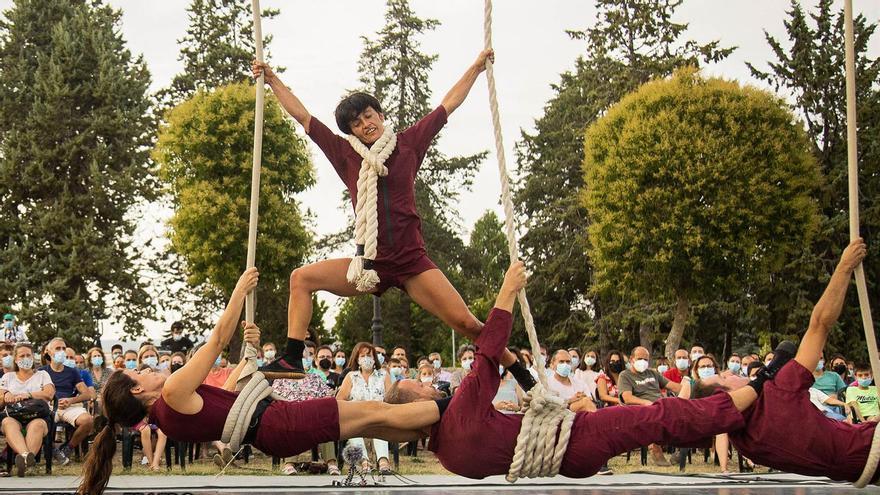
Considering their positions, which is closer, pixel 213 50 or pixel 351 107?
pixel 351 107

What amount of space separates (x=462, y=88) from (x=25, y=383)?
22.5 ft

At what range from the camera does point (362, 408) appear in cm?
537

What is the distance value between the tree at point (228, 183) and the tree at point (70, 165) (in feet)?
8.03

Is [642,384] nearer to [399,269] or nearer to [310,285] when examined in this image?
[399,269]

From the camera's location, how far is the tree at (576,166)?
3475 cm

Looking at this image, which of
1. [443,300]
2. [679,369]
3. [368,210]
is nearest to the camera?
[443,300]

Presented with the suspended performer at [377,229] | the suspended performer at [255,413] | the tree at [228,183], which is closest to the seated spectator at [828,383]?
the suspended performer at [377,229]

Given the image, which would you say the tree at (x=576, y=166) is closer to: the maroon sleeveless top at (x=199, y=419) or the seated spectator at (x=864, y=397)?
the seated spectator at (x=864, y=397)

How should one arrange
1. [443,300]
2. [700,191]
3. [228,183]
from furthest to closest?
[228,183] → [700,191] → [443,300]

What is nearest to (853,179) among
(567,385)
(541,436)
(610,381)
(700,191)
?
(541,436)

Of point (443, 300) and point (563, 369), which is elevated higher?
Answer: point (443, 300)

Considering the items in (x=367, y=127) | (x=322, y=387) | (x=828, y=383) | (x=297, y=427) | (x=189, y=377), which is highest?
(x=367, y=127)

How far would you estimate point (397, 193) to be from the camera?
6.30 m

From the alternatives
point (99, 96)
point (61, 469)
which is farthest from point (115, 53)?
point (61, 469)
